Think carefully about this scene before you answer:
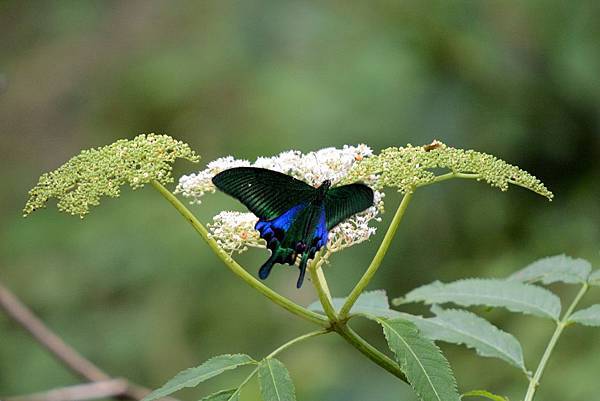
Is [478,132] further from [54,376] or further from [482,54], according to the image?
[54,376]

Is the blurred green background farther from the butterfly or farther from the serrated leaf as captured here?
the butterfly

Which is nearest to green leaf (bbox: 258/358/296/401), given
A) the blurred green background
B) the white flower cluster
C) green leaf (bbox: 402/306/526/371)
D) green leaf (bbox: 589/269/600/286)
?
the white flower cluster

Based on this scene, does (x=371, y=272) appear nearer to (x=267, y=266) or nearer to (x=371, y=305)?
(x=267, y=266)

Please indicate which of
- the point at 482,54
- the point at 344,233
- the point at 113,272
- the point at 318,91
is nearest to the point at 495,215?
the point at 482,54

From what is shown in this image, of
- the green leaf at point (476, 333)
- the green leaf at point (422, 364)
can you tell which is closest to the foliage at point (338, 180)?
the green leaf at point (422, 364)

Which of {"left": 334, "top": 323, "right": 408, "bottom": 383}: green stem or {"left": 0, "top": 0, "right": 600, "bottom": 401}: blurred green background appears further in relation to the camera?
{"left": 0, "top": 0, "right": 600, "bottom": 401}: blurred green background

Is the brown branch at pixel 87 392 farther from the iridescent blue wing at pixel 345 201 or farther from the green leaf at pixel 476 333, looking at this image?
the iridescent blue wing at pixel 345 201

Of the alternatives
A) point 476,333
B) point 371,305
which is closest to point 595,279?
point 476,333
